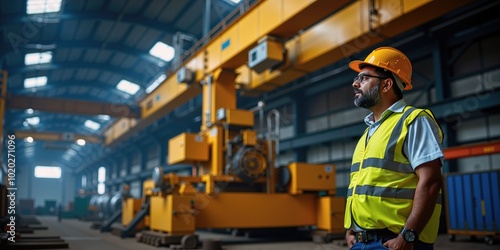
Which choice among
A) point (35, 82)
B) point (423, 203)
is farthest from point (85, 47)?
point (423, 203)

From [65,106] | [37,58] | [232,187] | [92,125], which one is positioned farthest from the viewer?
[92,125]

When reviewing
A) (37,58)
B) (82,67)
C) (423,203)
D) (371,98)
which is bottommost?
Result: (423,203)

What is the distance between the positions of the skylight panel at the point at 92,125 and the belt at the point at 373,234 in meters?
35.9

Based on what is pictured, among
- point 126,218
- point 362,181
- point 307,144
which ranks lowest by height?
point 126,218

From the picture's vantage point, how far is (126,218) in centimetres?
1296

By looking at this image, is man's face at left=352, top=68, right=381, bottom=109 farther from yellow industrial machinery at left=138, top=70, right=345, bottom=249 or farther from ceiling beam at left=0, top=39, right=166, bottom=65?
ceiling beam at left=0, top=39, right=166, bottom=65

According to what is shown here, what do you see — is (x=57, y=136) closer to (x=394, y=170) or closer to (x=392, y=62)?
(x=392, y=62)

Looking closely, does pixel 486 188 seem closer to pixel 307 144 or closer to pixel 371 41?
pixel 371 41

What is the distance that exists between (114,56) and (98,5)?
19.9ft

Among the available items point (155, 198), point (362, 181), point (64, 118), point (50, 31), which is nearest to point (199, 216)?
point (155, 198)

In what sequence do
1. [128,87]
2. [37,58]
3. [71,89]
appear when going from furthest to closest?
[71,89], [128,87], [37,58]

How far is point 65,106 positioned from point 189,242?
1215 cm

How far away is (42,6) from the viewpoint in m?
15.9

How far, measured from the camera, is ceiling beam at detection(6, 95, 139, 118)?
17.7 m
